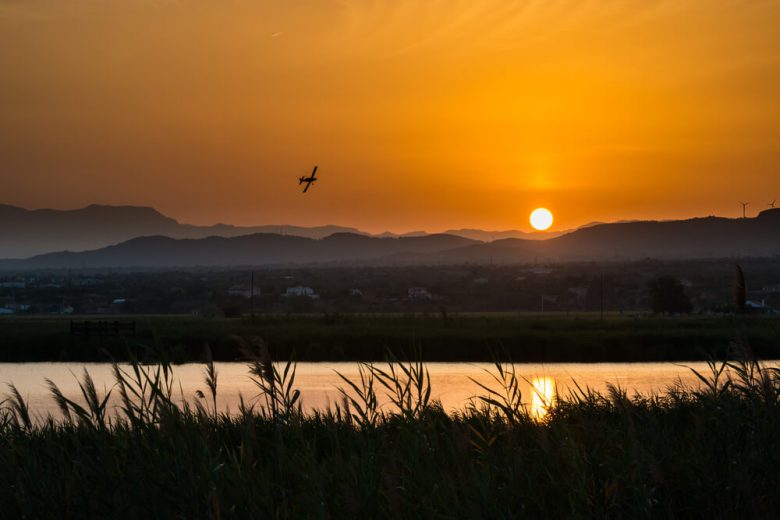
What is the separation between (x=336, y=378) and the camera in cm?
5091

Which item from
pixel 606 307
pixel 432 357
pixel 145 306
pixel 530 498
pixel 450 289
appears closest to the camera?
pixel 530 498

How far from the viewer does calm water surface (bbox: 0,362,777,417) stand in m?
41.8

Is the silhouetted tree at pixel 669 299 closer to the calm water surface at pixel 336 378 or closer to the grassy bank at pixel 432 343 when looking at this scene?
the grassy bank at pixel 432 343

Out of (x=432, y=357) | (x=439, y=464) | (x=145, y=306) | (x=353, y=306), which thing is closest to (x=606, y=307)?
(x=353, y=306)

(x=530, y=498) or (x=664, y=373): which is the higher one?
(x=530, y=498)

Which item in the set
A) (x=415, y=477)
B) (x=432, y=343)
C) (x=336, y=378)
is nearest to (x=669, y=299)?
(x=432, y=343)

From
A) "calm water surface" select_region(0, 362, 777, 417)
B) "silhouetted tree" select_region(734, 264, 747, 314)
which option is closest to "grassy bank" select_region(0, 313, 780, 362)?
"calm water surface" select_region(0, 362, 777, 417)

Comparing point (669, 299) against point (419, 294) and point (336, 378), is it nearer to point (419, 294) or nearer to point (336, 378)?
point (419, 294)

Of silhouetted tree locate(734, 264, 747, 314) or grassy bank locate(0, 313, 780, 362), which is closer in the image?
silhouetted tree locate(734, 264, 747, 314)

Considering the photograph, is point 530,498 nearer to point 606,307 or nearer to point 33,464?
point 33,464

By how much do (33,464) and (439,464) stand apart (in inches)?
164

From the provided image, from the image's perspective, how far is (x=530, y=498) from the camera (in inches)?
368

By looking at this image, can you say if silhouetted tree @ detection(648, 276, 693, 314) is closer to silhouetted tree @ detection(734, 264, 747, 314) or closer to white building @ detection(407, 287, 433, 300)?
white building @ detection(407, 287, 433, 300)

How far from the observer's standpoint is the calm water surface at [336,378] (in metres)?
41.8
